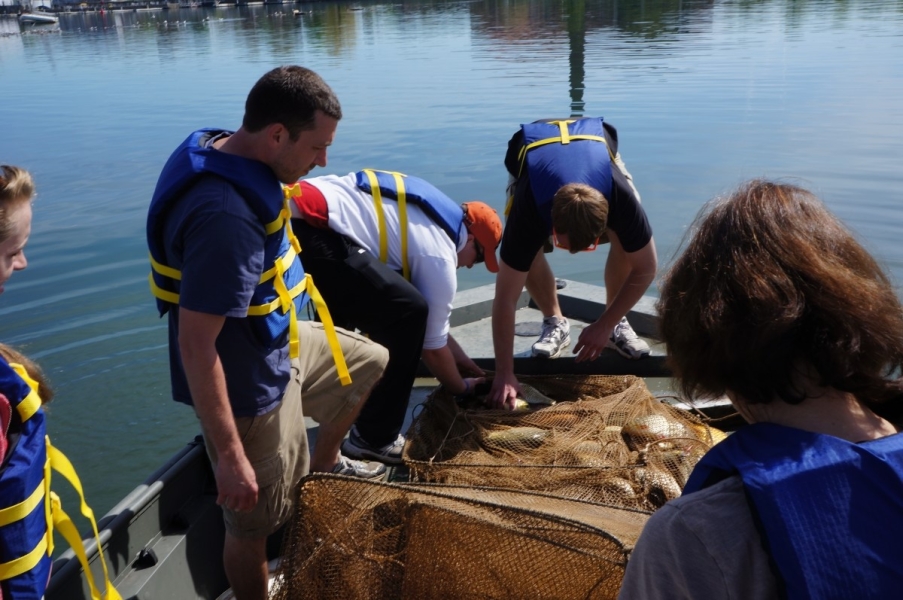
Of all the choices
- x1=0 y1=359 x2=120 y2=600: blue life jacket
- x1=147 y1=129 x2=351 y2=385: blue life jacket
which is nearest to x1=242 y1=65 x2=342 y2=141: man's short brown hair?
x1=147 y1=129 x2=351 y2=385: blue life jacket

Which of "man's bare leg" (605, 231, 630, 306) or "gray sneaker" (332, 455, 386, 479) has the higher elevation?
"man's bare leg" (605, 231, 630, 306)

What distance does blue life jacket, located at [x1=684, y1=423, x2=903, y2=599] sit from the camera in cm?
134

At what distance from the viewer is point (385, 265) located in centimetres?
417

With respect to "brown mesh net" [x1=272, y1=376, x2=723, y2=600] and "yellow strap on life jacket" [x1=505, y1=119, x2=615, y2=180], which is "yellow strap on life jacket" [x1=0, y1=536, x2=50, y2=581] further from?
"yellow strap on life jacket" [x1=505, y1=119, x2=615, y2=180]

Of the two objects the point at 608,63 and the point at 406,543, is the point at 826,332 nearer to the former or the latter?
the point at 406,543

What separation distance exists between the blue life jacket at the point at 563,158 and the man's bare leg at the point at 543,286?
0.86 meters

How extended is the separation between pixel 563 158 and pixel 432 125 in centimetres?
1442

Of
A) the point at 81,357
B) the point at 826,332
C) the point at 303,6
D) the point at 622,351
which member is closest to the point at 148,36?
the point at 303,6

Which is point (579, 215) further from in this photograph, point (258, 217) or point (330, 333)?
point (258, 217)

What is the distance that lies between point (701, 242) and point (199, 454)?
2.82 meters

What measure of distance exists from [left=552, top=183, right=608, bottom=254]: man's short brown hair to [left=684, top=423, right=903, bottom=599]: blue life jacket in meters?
2.70

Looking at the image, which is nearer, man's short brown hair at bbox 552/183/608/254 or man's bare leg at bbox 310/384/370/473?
man's bare leg at bbox 310/384/370/473

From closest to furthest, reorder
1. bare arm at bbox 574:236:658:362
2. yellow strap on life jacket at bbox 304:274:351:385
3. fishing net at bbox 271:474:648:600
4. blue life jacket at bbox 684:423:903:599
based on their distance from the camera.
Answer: blue life jacket at bbox 684:423:903:599
fishing net at bbox 271:474:648:600
yellow strap on life jacket at bbox 304:274:351:385
bare arm at bbox 574:236:658:362

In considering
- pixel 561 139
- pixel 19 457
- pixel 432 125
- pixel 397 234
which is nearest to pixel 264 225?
pixel 19 457
